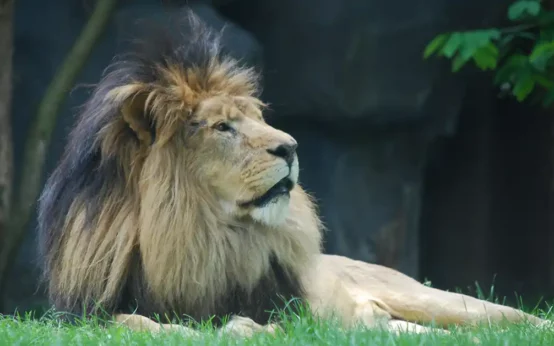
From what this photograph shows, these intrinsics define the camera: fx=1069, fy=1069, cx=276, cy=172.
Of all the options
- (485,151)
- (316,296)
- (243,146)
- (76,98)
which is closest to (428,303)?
(316,296)

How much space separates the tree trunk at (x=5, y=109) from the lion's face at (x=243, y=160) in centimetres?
278

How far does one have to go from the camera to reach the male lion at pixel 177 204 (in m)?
3.98

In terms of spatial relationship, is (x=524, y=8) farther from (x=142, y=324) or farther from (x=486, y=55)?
(x=142, y=324)

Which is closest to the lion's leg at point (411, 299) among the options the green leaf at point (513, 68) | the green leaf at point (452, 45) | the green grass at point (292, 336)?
the green grass at point (292, 336)

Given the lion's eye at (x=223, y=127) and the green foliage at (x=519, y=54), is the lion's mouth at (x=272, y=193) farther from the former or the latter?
Result: the green foliage at (x=519, y=54)

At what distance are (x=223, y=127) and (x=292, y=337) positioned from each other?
3.35ft

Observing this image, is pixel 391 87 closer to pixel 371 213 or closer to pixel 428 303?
pixel 371 213

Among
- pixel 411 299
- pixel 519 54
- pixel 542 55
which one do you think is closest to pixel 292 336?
pixel 411 299

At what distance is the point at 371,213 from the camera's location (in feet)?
27.4

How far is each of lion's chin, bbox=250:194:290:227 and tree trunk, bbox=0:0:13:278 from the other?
2.98 metres

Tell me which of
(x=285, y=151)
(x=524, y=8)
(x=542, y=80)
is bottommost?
(x=285, y=151)

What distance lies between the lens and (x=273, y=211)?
Result: 13.1 feet

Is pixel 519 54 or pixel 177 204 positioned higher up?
pixel 519 54

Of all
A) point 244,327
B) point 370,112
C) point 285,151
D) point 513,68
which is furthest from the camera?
point 370,112
